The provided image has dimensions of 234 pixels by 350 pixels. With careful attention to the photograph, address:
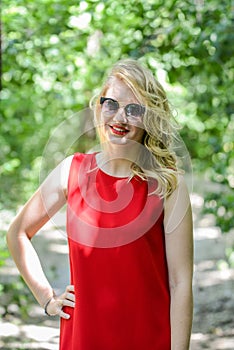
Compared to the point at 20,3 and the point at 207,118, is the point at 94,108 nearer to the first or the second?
the point at 20,3

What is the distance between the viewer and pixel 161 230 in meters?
2.27

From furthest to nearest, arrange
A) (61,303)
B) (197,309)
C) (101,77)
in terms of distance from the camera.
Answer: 1. (197,309)
2. (101,77)
3. (61,303)

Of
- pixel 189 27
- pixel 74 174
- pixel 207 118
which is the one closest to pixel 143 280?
pixel 74 174

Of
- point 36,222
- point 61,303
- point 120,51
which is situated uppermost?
point 36,222

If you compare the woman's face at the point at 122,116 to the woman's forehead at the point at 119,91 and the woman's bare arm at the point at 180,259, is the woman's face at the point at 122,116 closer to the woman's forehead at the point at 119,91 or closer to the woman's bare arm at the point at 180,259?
the woman's forehead at the point at 119,91

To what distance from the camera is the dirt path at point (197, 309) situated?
543cm

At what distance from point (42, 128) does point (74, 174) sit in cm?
506

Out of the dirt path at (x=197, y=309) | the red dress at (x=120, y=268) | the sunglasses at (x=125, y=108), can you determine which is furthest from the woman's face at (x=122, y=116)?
the dirt path at (x=197, y=309)

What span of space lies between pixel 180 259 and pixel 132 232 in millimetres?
170

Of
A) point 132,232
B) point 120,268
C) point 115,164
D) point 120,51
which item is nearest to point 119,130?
point 115,164

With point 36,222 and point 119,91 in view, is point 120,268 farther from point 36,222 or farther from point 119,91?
point 119,91

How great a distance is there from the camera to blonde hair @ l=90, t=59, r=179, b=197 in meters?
2.27

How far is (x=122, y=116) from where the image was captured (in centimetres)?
226

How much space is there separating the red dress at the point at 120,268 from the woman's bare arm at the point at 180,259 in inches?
1.1
